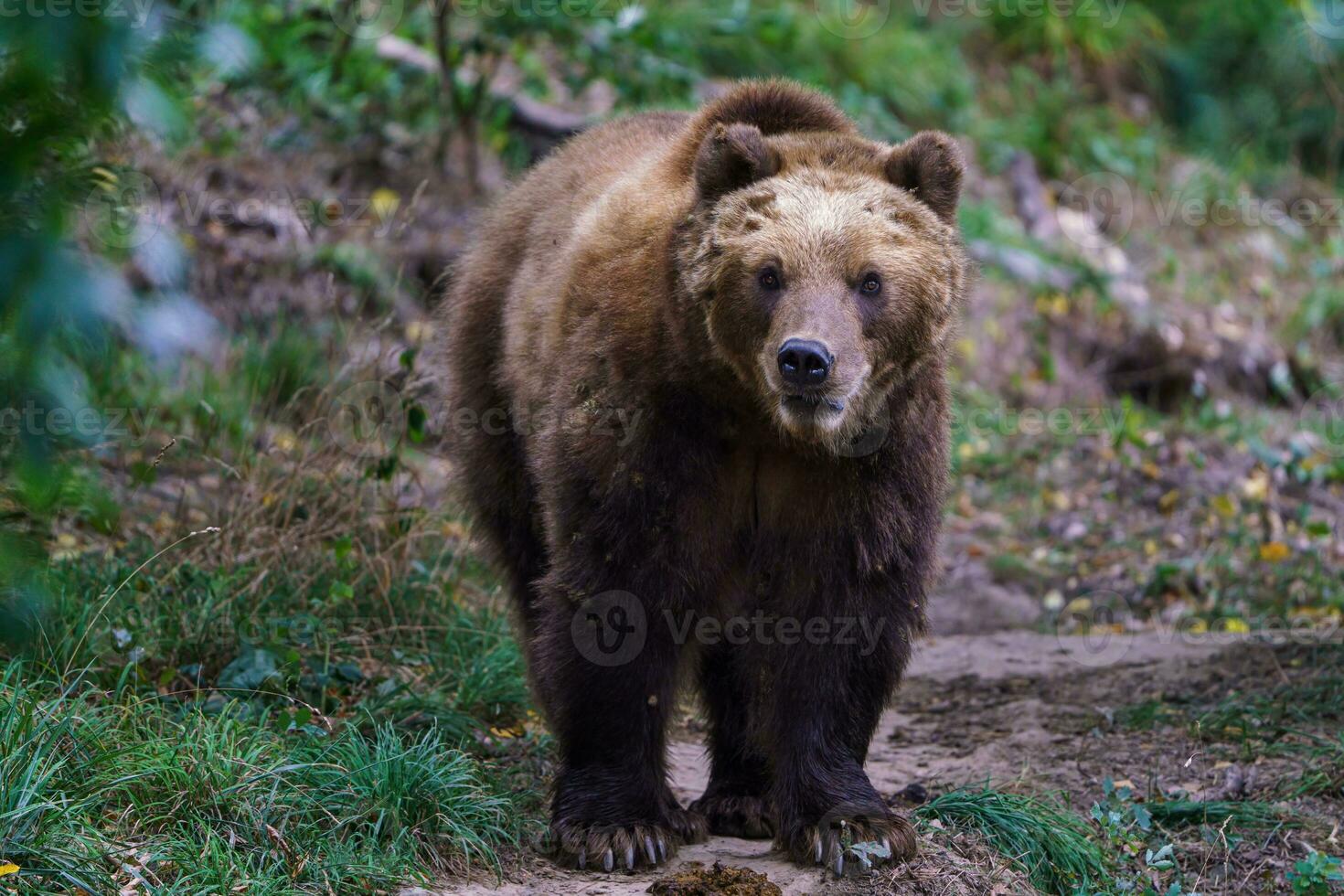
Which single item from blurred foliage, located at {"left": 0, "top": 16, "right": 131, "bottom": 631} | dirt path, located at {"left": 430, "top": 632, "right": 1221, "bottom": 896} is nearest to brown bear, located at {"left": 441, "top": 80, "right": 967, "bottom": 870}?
dirt path, located at {"left": 430, "top": 632, "right": 1221, "bottom": 896}

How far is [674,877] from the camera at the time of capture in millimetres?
4227

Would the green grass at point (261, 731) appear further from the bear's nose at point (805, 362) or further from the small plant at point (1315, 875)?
the small plant at point (1315, 875)

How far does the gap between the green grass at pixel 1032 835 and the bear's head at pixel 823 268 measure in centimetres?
133

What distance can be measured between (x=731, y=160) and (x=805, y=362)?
32.5 inches

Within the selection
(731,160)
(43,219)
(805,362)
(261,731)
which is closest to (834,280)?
(805,362)

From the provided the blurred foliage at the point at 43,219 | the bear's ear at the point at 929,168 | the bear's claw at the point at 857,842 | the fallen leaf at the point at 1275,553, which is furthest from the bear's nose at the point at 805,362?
the fallen leaf at the point at 1275,553

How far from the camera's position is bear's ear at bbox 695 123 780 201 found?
4.47 m

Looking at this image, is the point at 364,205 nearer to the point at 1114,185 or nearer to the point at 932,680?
the point at 932,680

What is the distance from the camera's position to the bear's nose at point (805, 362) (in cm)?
403

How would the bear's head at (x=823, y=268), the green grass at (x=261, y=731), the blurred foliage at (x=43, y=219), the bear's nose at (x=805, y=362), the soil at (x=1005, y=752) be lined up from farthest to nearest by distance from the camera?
1. the soil at (x=1005, y=752)
2. the bear's head at (x=823, y=268)
3. the bear's nose at (x=805, y=362)
4. the green grass at (x=261, y=731)
5. the blurred foliage at (x=43, y=219)

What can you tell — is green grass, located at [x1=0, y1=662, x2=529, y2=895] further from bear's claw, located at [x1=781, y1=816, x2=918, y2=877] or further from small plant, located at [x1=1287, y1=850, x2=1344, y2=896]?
small plant, located at [x1=1287, y1=850, x2=1344, y2=896]

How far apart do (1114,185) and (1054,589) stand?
25.5 ft

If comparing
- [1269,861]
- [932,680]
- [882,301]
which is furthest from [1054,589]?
[882,301]

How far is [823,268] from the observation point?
4.30m
